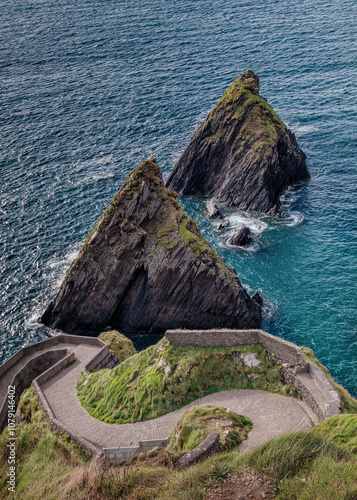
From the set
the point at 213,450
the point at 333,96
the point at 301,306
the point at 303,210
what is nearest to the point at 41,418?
the point at 213,450

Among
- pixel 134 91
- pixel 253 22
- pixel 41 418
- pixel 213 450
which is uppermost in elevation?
pixel 253 22

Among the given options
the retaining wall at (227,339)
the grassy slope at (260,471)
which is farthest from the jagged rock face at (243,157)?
the grassy slope at (260,471)

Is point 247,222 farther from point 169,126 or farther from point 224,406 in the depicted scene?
point 224,406

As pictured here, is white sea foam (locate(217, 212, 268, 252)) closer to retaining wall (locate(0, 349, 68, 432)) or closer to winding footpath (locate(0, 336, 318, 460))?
retaining wall (locate(0, 349, 68, 432))

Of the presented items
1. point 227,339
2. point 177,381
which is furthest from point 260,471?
point 227,339

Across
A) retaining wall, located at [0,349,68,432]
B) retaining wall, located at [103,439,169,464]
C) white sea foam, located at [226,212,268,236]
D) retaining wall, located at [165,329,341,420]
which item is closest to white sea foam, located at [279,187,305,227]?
white sea foam, located at [226,212,268,236]

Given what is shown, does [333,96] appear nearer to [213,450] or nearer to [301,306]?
[301,306]
